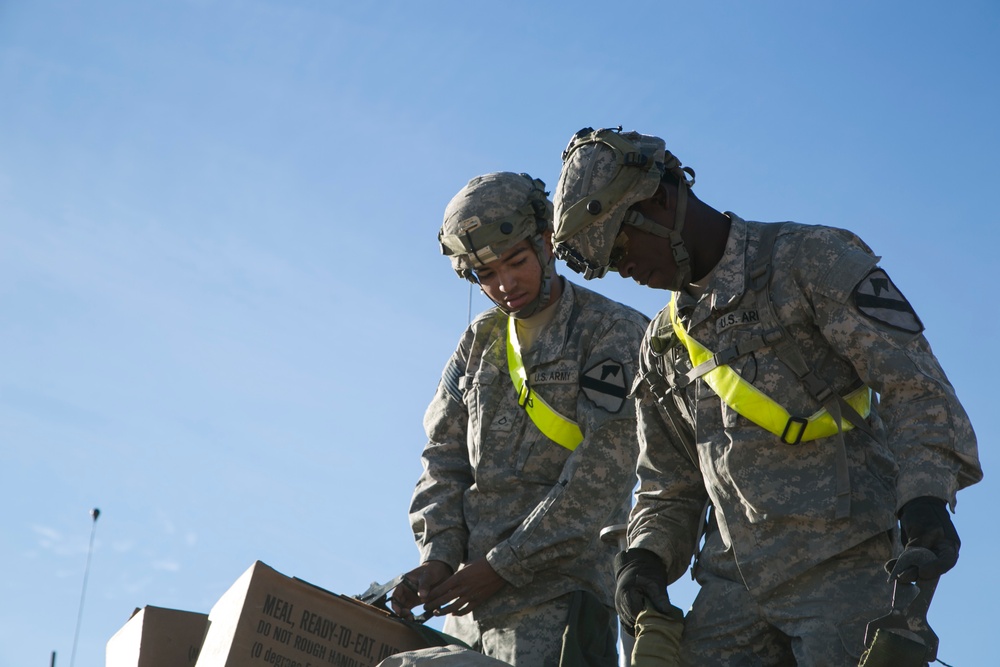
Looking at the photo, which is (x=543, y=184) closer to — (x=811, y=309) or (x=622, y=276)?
(x=622, y=276)

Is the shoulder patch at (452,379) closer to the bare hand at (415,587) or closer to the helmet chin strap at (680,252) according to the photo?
the bare hand at (415,587)

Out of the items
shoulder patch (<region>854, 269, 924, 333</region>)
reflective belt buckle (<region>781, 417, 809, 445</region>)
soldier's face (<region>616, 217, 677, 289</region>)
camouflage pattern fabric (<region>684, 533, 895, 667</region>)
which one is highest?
soldier's face (<region>616, 217, 677, 289</region>)

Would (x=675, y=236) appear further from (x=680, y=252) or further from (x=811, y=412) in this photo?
(x=811, y=412)

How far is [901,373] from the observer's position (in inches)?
189

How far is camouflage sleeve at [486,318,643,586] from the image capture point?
262 inches

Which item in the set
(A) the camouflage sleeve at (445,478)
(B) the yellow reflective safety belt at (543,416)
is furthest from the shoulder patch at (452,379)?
(B) the yellow reflective safety belt at (543,416)

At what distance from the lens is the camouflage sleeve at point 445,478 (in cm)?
712

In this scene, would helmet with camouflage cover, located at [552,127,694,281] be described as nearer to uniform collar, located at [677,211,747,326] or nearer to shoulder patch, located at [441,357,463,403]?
uniform collar, located at [677,211,747,326]

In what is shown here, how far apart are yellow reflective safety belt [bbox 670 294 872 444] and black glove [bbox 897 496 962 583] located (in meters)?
0.55

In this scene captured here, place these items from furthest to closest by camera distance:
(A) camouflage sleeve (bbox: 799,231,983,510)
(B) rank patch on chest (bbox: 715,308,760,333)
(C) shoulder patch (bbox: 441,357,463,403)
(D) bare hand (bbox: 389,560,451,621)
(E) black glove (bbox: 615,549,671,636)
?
1. (C) shoulder patch (bbox: 441,357,463,403)
2. (D) bare hand (bbox: 389,560,451,621)
3. (E) black glove (bbox: 615,549,671,636)
4. (B) rank patch on chest (bbox: 715,308,760,333)
5. (A) camouflage sleeve (bbox: 799,231,983,510)

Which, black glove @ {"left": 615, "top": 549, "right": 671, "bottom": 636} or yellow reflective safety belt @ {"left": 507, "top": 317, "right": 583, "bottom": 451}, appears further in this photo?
yellow reflective safety belt @ {"left": 507, "top": 317, "right": 583, "bottom": 451}

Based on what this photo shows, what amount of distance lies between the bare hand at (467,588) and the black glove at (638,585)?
125 cm

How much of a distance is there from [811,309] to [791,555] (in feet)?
2.82

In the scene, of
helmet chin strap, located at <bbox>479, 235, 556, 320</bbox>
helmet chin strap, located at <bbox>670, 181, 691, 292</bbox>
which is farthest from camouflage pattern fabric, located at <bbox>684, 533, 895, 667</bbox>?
helmet chin strap, located at <bbox>479, 235, 556, 320</bbox>
